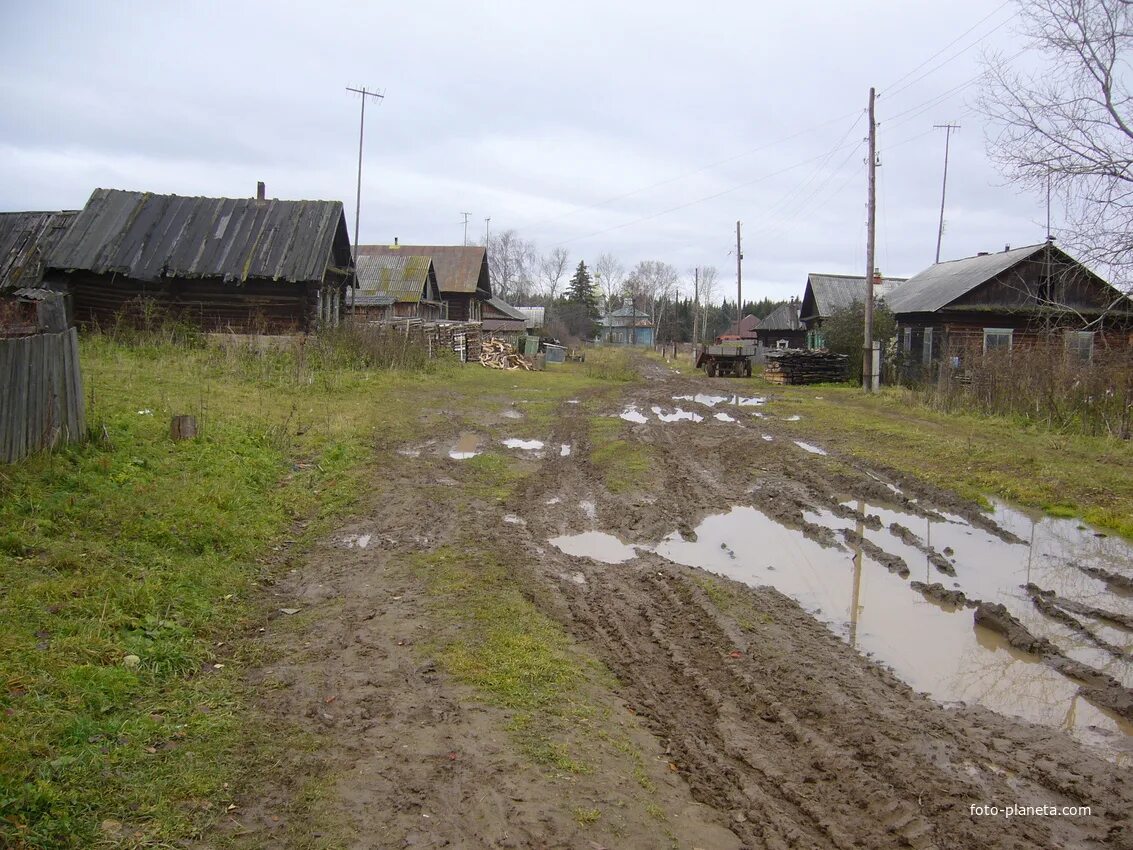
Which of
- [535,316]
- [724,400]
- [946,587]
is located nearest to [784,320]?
[535,316]

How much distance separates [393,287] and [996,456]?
30.6 meters

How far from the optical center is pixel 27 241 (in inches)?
922

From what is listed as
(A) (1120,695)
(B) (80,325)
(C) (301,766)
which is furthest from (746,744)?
(B) (80,325)

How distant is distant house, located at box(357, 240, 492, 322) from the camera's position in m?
46.3

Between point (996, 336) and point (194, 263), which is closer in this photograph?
point (194, 263)

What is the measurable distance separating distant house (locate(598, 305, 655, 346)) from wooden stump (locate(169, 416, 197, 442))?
81.1 meters

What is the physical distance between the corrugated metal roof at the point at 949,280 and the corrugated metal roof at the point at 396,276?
856 inches

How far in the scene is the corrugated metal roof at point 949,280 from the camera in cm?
2764

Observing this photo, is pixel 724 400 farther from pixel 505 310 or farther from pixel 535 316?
pixel 535 316

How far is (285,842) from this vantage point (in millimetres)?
3051

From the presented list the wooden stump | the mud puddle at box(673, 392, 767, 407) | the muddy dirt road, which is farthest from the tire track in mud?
the mud puddle at box(673, 392, 767, 407)

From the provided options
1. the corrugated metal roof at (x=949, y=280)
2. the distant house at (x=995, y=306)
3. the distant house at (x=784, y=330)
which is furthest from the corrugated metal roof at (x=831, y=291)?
the distant house at (x=995, y=306)

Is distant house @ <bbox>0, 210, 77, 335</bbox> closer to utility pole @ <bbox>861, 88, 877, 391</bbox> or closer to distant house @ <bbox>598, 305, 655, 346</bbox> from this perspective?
utility pole @ <bbox>861, 88, 877, 391</bbox>

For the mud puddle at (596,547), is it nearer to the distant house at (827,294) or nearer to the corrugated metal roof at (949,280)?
the corrugated metal roof at (949,280)
